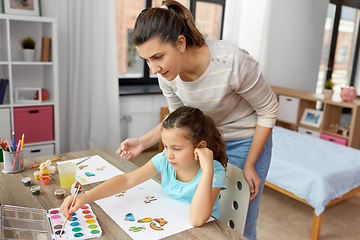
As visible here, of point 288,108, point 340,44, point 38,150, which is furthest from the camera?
point 340,44

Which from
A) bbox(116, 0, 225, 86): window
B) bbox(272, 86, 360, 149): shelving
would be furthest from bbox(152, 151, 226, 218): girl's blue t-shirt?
bbox(272, 86, 360, 149): shelving

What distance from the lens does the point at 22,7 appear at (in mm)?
2662

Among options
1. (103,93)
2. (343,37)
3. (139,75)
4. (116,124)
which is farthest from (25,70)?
(343,37)

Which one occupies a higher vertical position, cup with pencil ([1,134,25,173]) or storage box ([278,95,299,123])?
cup with pencil ([1,134,25,173])

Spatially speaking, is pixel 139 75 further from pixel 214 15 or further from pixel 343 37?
pixel 343 37

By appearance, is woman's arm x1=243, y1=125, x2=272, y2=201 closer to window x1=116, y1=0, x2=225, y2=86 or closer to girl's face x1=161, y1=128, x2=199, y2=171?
girl's face x1=161, y1=128, x2=199, y2=171

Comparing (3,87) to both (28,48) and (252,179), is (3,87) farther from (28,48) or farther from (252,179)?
(252,179)

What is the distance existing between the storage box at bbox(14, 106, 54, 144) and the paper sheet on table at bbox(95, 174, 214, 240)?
6.11 feet

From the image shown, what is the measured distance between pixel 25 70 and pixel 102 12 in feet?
2.84

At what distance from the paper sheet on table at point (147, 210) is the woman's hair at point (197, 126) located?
22 centimetres

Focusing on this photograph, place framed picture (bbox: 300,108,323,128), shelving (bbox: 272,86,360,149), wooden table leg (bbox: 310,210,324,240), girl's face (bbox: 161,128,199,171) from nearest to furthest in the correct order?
girl's face (bbox: 161,128,199,171)
wooden table leg (bbox: 310,210,324,240)
shelving (bbox: 272,86,360,149)
framed picture (bbox: 300,108,323,128)

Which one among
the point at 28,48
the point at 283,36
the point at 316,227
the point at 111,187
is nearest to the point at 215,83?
the point at 111,187

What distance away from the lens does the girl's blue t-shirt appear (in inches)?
42.6

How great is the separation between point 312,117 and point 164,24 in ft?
10.5
